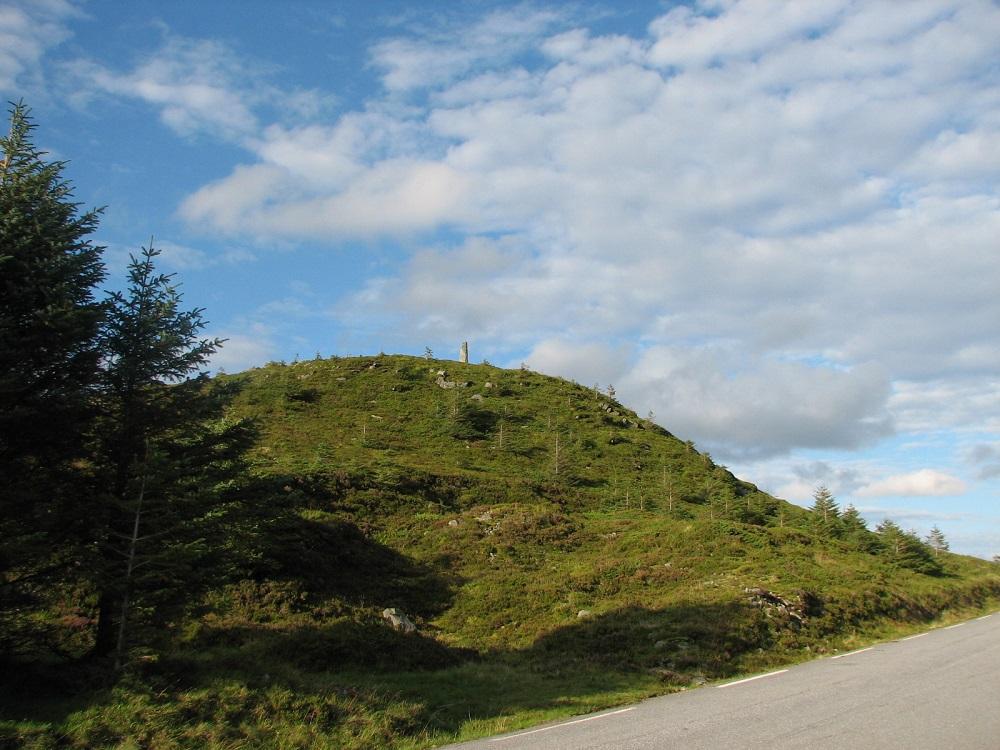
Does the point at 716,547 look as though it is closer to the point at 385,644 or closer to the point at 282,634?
the point at 385,644

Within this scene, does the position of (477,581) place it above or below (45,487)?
below

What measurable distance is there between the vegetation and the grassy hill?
0.34 ft

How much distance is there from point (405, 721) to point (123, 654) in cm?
545

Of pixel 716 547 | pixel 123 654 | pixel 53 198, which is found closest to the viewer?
pixel 123 654

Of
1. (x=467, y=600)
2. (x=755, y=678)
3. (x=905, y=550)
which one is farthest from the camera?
(x=905, y=550)

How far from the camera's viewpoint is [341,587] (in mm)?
23375

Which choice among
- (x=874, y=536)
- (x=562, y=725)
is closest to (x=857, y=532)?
(x=874, y=536)

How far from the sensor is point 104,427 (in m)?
13.1

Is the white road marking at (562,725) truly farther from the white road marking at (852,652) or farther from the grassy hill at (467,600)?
the white road marking at (852,652)

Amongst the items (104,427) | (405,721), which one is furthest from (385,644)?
(104,427)

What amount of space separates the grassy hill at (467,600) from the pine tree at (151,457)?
1093 mm

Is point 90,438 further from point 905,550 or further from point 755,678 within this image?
point 905,550

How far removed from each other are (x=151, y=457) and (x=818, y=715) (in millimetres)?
12788

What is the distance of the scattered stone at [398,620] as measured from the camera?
20984 millimetres
